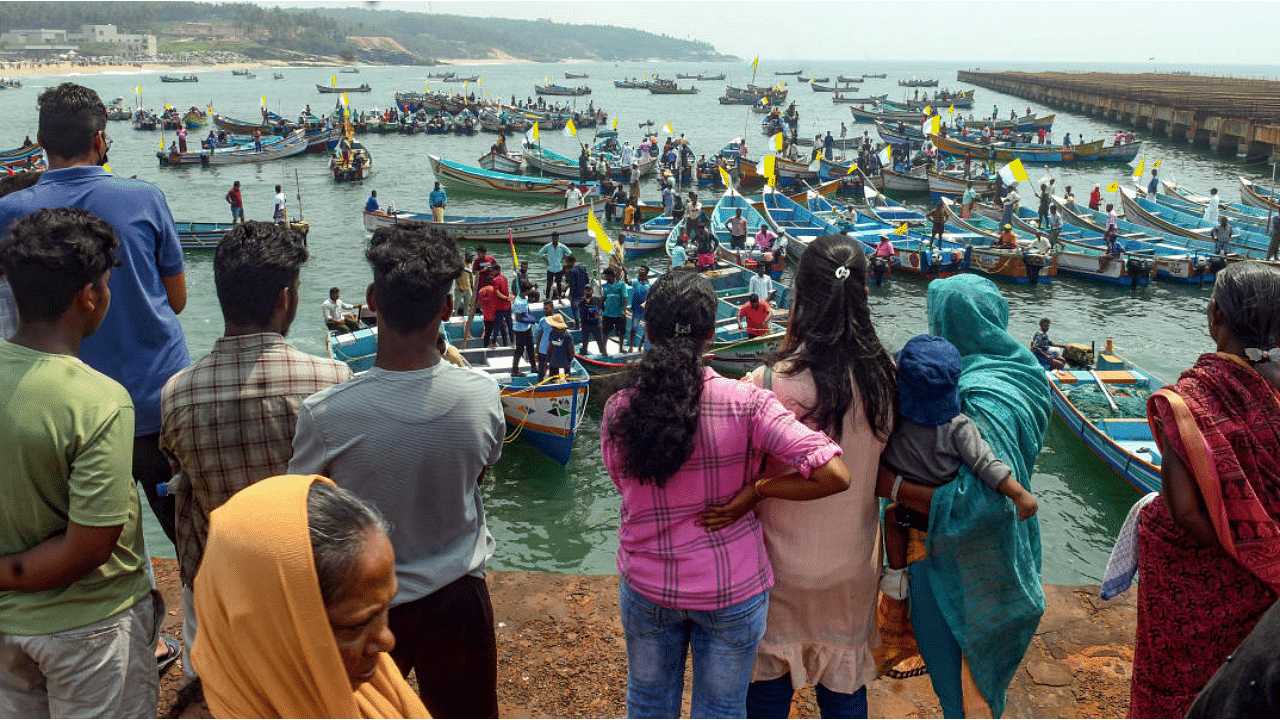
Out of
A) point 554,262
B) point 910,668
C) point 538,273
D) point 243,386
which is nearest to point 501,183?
point 538,273

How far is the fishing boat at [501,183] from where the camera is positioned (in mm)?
34719

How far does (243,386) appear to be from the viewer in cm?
275

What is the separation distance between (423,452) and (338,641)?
940 millimetres

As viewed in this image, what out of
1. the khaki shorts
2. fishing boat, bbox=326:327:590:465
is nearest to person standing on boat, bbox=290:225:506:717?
the khaki shorts

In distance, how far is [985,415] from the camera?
2918mm

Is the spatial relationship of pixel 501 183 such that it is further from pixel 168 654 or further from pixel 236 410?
pixel 236 410

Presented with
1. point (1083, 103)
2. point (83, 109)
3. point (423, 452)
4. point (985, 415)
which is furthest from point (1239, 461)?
point (1083, 103)

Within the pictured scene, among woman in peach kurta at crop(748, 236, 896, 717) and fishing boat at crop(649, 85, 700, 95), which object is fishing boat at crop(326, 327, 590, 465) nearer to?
woman in peach kurta at crop(748, 236, 896, 717)

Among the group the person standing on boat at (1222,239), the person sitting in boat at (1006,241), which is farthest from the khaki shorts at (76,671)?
the person standing on boat at (1222,239)

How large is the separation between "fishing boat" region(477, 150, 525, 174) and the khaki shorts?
38.5 metres

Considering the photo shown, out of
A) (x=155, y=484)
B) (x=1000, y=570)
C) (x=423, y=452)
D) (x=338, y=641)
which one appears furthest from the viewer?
(x=155, y=484)

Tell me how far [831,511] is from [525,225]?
23485 mm

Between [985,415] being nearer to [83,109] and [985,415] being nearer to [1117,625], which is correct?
[1117,625]

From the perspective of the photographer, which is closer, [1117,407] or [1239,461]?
[1239,461]
